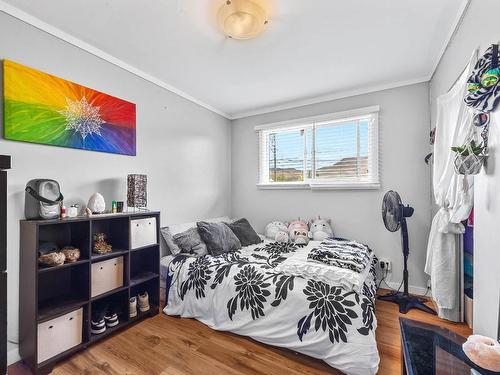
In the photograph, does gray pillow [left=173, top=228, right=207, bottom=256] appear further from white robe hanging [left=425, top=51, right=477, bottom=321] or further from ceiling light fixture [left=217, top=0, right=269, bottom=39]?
white robe hanging [left=425, top=51, right=477, bottom=321]

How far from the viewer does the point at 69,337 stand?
67.1 inches

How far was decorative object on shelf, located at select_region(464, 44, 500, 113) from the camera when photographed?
1155 mm

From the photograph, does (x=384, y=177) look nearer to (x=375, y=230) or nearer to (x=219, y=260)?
(x=375, y=230)

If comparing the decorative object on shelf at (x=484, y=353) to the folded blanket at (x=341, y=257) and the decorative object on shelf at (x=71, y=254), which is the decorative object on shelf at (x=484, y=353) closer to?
the folded blanket at (x=341, y=257)

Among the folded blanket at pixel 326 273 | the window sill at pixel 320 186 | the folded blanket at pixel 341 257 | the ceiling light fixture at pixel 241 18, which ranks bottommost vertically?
the folded blanket at pixel 326 273

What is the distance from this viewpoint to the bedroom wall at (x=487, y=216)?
1156mm

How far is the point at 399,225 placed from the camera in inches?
95.5

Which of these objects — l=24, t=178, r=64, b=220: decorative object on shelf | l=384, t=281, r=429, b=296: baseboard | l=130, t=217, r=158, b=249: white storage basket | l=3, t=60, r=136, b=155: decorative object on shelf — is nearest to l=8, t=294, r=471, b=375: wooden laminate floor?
l=384, t=281, r=429, b=296: baseboard

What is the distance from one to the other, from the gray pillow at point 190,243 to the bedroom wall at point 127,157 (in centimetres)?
33

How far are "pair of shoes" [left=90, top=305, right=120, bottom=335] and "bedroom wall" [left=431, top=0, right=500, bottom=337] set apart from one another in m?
2.48

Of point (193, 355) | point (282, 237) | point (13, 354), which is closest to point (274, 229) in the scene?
point (282, 237)

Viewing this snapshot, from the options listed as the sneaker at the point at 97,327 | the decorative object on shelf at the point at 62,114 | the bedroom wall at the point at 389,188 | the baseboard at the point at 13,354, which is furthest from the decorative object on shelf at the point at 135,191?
the bedroom wall at the point at 389,188

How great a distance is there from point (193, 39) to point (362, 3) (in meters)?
1.30

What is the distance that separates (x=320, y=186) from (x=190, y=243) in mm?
1828
